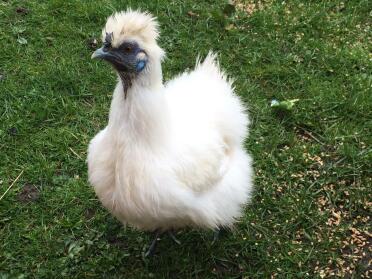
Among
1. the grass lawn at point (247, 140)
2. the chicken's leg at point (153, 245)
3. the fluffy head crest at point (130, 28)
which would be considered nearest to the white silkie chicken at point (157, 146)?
the fluffy head crest at point (130, 28)

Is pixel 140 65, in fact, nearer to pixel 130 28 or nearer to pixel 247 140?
pixel 130 28

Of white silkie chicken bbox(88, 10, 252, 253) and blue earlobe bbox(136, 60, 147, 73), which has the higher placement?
blue earlobe bbox(136, 60, 147, 73)

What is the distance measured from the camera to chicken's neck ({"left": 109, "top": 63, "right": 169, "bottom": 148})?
231 centimetres

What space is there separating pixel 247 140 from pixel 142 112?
155 cm

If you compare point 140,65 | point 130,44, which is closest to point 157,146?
point 140,65

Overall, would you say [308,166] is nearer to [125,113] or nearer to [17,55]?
[125,113]

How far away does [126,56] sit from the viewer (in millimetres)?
2250

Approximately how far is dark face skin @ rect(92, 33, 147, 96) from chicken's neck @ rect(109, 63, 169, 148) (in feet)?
0.18

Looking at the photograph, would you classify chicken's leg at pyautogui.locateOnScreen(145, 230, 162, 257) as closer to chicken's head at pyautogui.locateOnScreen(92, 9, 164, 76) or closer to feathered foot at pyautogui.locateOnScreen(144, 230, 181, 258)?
feathered foot at pyautogui.locateOnScreen(144, 230, 181, 258)

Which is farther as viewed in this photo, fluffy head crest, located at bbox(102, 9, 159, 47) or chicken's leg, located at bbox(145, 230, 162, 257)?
chicken's leg, located at bbox(145, 230, 162, 257)

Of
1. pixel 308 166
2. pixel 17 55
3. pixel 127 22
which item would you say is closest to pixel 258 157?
pixel 308 166

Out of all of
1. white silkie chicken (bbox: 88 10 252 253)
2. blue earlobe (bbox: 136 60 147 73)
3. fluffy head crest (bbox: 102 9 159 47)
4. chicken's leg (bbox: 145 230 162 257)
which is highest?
fluffy head crest (bbox: 102 9 159 47)

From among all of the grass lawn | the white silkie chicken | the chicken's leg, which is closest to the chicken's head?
the white silkie chicken

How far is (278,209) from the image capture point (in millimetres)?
3344
